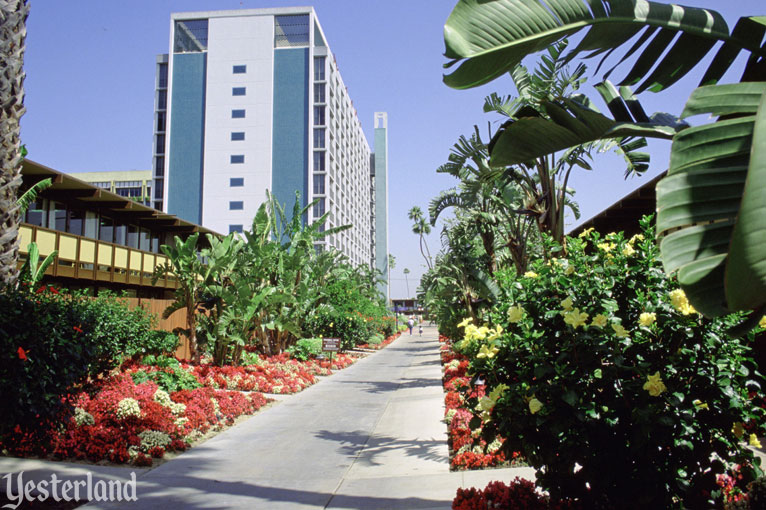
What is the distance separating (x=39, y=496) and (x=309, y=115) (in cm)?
6057

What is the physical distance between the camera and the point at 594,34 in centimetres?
329

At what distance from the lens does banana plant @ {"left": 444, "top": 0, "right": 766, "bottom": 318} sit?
70.1 inches

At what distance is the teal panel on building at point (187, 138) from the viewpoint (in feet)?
207

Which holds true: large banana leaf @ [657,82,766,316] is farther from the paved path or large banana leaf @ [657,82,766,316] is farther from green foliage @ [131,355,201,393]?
green foliage @ [131,355,201,393]

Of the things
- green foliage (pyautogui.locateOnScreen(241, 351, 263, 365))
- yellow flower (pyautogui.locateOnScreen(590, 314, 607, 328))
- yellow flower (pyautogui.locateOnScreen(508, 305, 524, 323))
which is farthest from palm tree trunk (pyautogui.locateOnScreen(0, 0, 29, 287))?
green foliage (pyautogui.locateOnScreen(241, 351, 263, 365))

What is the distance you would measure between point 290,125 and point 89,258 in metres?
47.0

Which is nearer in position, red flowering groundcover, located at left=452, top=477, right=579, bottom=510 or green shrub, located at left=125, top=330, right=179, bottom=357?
red flowering groundcover, located at left=452, top=477, right=579, bottom=510

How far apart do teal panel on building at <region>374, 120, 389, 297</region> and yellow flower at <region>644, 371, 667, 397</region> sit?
10743 centimetres

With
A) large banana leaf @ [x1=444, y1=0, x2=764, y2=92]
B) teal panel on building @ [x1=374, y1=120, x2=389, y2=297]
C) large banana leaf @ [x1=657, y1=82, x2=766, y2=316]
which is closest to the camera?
large banana leaf @ [x1=657, y1=82, x2=766, y2=316]

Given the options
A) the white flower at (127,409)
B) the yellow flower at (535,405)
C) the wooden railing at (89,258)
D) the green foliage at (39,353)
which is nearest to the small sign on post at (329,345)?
the wooden railing at (89,258)

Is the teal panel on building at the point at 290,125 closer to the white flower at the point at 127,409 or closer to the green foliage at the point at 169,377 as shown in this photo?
the green foliage at the point at 169,377

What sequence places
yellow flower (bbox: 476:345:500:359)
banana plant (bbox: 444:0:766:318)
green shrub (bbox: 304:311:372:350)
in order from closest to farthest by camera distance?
banana plant (bbox: 444:0:766:318)
yellow flower (bbox: 476:345:500:359)
green shrub (bbox: 304:311:372:350)

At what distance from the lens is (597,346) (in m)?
3.98

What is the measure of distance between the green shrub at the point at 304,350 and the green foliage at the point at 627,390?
1734cm
